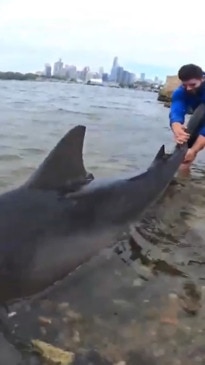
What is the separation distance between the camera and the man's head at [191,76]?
7805 millimetres

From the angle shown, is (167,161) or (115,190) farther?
(167,161)

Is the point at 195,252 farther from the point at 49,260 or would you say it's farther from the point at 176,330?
the point at 49,260

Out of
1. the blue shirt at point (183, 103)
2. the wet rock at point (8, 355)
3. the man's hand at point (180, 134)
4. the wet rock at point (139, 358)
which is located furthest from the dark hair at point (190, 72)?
the wet rock at point (8, 355)

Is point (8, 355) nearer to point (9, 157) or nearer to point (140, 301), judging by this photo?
point (140, 301)

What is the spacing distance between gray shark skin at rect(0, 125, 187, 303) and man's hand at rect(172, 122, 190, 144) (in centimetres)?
242

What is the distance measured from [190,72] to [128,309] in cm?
452

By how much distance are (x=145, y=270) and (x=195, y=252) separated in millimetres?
723

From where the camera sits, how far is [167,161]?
590 centimetres

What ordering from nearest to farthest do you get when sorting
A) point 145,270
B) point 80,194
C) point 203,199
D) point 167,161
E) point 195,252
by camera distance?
point 80,194, point 145,270, point 195,252, point 167,161, point 203,199

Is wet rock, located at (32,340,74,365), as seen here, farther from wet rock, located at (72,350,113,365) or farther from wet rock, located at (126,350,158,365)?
wet rock, located at (126,350,158,365)

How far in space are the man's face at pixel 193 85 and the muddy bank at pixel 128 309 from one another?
3094 mm

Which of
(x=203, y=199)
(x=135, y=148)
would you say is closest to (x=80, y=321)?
(x=203, y=199)

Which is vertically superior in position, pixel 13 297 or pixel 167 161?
pixel 167 161

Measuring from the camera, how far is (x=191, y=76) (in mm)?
7926
